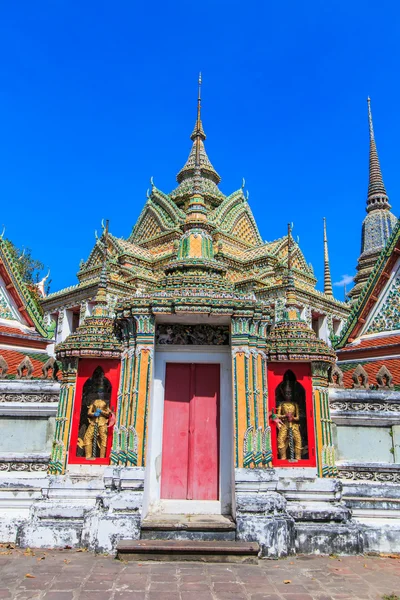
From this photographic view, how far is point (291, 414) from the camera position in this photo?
813cm

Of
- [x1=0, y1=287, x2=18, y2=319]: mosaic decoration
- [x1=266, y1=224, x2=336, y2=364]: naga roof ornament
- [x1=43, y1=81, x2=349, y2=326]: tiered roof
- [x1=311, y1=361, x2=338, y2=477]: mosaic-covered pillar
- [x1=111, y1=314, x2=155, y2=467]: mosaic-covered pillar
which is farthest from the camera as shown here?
[x1=43, y1=81, x2=349, y2=326]: tiered roof

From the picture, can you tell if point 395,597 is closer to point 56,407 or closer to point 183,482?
point 183,482

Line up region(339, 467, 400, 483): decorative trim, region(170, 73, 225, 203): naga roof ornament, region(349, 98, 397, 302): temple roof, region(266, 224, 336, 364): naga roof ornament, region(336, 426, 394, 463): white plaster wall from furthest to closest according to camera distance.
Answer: region(170, 73, 225, 203): naga roof ornament < region(349, 98, 397, 302): temple roof < region(336, 426, 394, 463): white plaster wall < region(266, 224, 336, 364): naga roof ornament < region(339, 467, 400, 483): decorative trim

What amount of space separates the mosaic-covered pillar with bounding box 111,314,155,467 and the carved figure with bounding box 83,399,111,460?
0.52m

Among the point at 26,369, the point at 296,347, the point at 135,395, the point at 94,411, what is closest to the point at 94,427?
the point at 94,411

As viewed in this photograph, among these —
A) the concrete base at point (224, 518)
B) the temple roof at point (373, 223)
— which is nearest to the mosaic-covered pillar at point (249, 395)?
the concrete base at point (224, 518)

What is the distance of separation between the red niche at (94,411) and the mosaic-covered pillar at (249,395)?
2.06 m

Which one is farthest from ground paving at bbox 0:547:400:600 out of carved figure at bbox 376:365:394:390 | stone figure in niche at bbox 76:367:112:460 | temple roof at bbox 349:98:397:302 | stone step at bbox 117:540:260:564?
temple roof at bbox 349:98:397:302

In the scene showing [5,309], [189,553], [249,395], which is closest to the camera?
[189,553]

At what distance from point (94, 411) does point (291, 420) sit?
3.21 meters

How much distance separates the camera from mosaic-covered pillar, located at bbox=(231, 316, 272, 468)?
7351 millimetres

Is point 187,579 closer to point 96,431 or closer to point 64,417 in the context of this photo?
point 96,431

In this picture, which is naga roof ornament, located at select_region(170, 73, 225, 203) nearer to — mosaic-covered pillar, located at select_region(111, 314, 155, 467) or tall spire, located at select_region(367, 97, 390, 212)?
tall spire, located at select_region(367, 97, 390, 212)

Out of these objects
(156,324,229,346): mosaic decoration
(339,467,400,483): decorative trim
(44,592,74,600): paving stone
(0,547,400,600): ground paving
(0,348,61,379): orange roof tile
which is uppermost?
(0,348,61,379): orange roof tile
